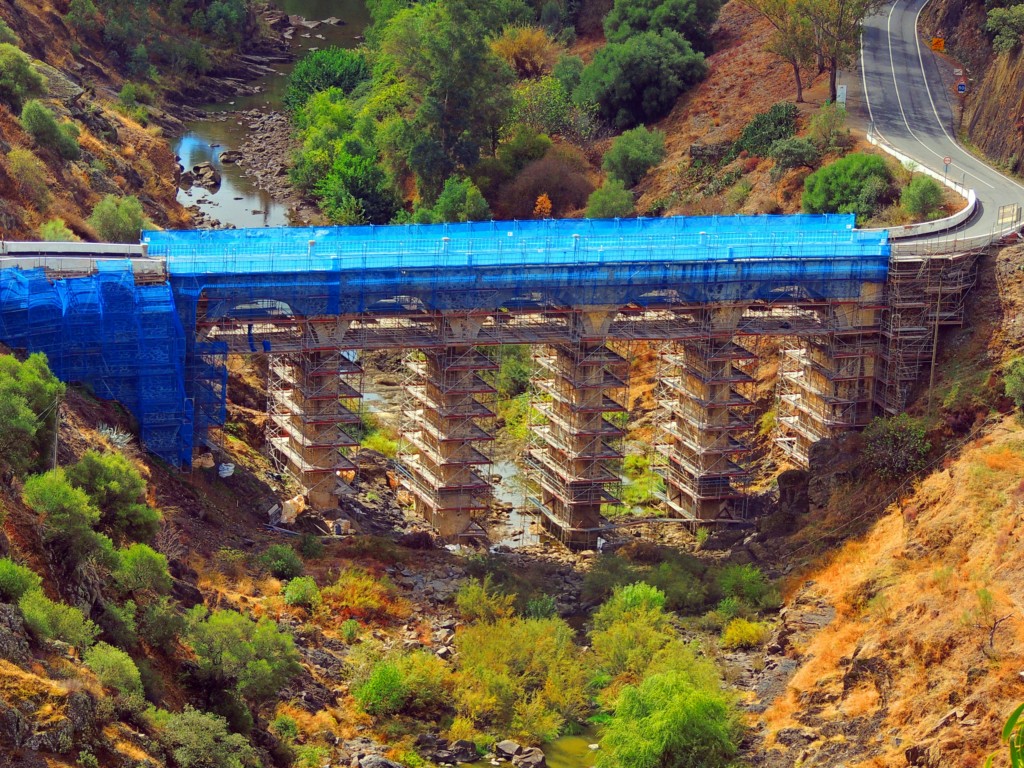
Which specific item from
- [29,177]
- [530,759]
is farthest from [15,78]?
[530,759]

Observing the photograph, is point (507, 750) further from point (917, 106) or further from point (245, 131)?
point (245, 131)

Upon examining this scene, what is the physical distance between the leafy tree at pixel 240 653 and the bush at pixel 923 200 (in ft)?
130

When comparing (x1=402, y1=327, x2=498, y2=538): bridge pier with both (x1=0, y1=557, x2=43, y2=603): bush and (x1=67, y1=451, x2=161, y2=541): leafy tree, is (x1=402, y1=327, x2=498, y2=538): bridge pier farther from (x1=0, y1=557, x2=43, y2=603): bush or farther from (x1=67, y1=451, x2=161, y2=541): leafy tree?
(x1=0, y1=557, x2=43, y2=603): bush

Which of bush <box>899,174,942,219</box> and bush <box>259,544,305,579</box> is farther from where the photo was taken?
bush <box>899,174,942,219</box>

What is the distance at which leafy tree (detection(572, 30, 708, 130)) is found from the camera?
108500mm

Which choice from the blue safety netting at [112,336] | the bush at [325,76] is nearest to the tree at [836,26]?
the bush at [325,76]

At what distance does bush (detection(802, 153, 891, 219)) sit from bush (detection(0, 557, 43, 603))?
48607mm

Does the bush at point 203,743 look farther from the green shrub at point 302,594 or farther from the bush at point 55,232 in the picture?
the bush at point 55,232

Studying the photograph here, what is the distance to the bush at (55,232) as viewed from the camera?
74125 millimetres

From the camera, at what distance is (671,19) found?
11350 centimetres

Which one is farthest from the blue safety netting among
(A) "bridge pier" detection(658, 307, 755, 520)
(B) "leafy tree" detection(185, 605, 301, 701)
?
(A) "bridge pier" detection(658, 307, 755, 520)

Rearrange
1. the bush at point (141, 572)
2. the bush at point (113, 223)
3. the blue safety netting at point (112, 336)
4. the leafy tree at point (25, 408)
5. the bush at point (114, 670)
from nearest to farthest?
1. the bush at point (114, 670)
2. the bush at point (141, 572)
3. the leafy tree at point (25, 408)
4. the blue safety netting at point (112, 336)
5. the bush at point (113, 223)

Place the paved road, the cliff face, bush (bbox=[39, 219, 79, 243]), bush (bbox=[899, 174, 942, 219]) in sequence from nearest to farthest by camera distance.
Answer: bush (bbox=[39, 219, 79, 243])
bush (bbox=[899, 174, 942, 219])
the paved road
the cliff face

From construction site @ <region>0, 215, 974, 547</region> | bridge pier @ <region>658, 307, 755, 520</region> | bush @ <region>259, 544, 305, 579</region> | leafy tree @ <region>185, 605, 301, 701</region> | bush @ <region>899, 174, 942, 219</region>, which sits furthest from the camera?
bush @ <region>899, 174, 942, 219</region>
